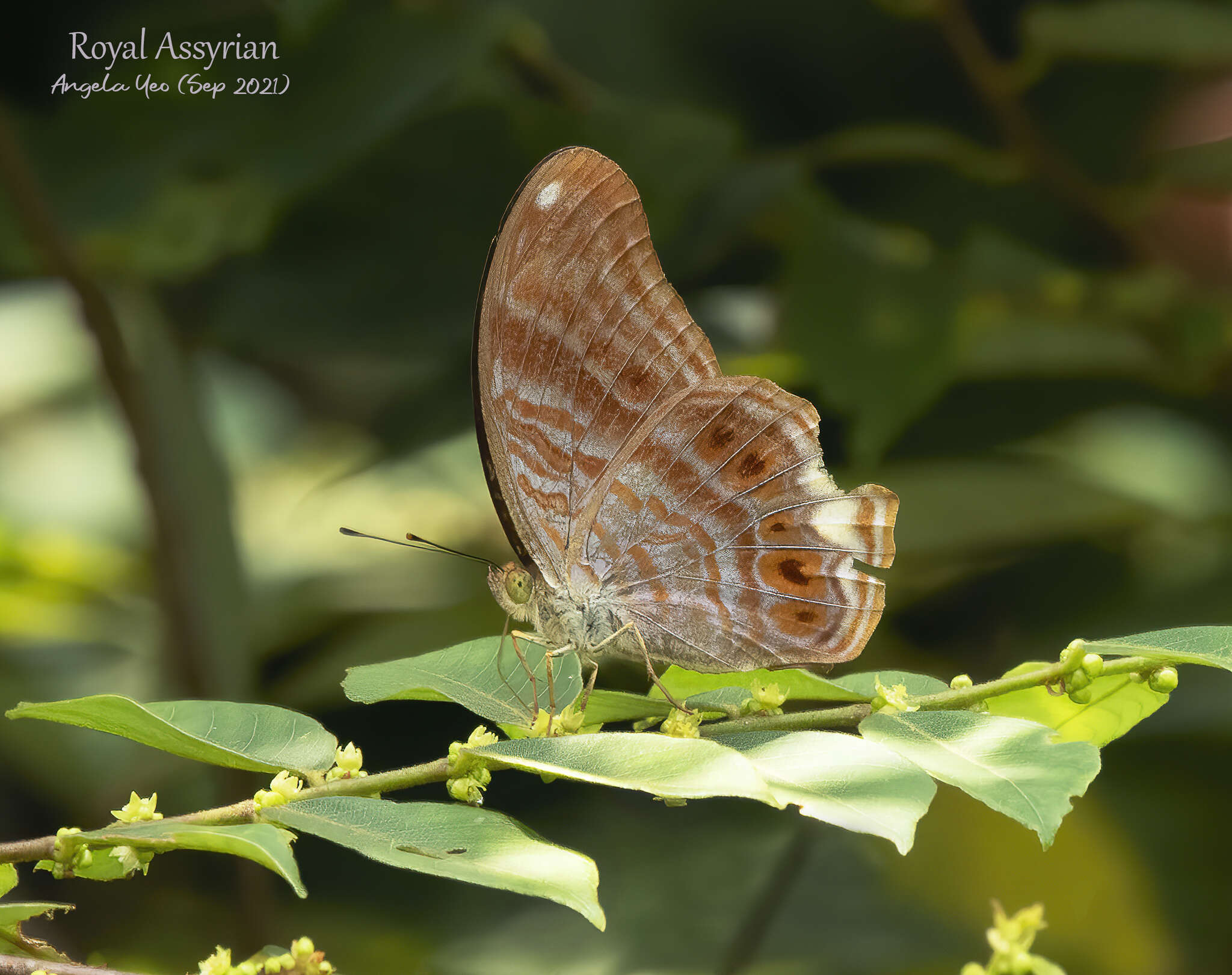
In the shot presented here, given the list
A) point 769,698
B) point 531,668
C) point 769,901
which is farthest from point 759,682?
point 769,901

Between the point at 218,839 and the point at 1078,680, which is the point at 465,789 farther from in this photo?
the point at 1078,680

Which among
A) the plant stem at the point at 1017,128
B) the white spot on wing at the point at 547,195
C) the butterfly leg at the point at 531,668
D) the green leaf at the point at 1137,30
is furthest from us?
the plant stem at the point at 1017,128

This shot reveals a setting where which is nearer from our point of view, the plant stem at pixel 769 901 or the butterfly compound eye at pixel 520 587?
the butterfly compound eye at pixel 520 587

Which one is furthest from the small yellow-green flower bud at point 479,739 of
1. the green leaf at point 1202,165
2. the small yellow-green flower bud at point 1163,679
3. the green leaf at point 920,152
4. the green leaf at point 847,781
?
the green leaf at point 1202,165

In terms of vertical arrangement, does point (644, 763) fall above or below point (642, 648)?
below

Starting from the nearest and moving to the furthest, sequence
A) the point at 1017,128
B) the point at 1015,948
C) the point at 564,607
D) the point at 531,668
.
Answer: the point at 1015,948, the point at 531,668, the point at 564,607, the point at 1017,128

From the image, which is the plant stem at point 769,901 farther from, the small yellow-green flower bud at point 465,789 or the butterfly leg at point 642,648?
the small yellow-green flower bud at point 465,789
